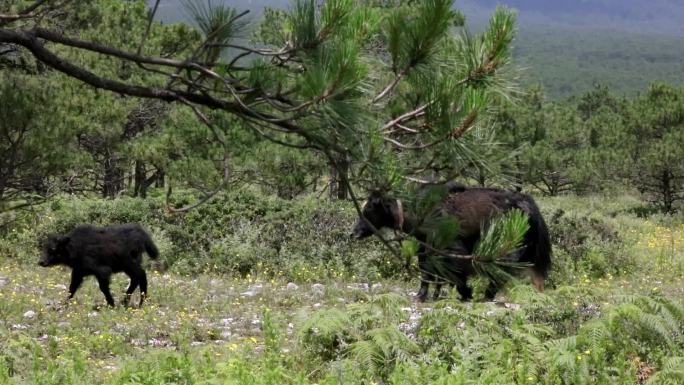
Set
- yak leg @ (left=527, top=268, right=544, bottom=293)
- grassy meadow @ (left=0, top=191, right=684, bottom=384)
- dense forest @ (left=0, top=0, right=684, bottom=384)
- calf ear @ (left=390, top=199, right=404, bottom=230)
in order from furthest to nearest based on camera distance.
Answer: yak leg @ (left=527, top=268, right=544, bottom=293) < grassy meadow @ (left=0, top=191, right=684, bottom=384) < dense forest @ (left=0, top=0, right=684, bottom=384) < calf ear @ (left=390, top=199, right=404, bottom=230)

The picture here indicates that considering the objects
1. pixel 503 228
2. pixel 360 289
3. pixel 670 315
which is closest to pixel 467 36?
pixel 503 228

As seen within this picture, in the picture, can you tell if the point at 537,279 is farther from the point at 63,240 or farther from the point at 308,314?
the point at 63,240

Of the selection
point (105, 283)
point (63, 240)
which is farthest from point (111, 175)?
point (105, 283)

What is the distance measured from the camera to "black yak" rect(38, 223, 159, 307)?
12156mm

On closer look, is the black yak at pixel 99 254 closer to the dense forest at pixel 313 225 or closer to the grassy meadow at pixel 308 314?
the dense forest at pixel 313 225

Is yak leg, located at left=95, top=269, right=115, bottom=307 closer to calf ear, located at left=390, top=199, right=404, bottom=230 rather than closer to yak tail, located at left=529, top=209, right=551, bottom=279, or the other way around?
yak tail, located at left=529, top=209, right=551, bottom=279

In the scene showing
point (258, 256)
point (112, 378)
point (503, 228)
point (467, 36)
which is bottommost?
point (258, 256)

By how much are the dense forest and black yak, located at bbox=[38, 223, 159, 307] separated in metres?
0.05

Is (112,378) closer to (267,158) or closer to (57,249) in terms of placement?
(57,249)

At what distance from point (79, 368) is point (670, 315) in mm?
5932

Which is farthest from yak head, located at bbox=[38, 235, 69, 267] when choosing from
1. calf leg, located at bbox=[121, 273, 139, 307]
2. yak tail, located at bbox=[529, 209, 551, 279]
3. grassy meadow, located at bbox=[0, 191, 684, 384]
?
yak tail, located at bbox=[529, 209, 551, 279]

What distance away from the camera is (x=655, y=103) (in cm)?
3406

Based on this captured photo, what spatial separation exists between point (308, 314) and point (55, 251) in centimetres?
502

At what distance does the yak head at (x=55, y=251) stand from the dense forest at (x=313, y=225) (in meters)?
0.09
